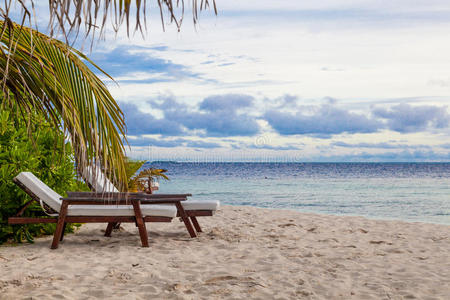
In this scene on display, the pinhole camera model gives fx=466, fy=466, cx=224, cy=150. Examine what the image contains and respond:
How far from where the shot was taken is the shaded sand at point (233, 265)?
148 inches

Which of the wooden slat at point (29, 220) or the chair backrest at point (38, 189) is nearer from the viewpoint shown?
the chair backrest at point (38, 189)

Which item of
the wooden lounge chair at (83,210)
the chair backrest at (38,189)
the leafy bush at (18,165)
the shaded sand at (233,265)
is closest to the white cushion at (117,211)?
the wooden lounge chair at (83,210)

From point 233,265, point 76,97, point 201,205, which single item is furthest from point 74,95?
point 201,205

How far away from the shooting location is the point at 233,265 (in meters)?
4.59

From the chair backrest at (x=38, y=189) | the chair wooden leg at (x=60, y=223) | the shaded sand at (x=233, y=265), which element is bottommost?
the shaded sand at (x=233, y=265)

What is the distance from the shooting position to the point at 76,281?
158 inches

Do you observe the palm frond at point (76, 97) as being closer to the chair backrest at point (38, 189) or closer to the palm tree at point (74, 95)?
the palm tree at point (74, 95)

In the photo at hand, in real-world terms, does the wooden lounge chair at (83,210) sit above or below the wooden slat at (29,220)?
above

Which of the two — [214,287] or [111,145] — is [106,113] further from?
[214,287]

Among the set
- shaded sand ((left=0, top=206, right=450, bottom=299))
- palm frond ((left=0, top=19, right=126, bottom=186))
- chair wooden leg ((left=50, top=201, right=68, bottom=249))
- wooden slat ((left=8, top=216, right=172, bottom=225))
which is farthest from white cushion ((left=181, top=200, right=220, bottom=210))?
palm frond ((left=0, top=19, right=126, bottom=186))

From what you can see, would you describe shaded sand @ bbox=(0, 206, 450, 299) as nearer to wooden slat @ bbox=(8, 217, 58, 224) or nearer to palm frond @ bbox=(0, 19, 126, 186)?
wooden slat @ bbox=(8, 217, 58, 224)

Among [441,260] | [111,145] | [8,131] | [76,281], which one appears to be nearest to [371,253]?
[441,260]

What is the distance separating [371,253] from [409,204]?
40.8 ft

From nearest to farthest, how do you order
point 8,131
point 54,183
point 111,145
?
point 111,145 < point 8,131 < point 54,183
